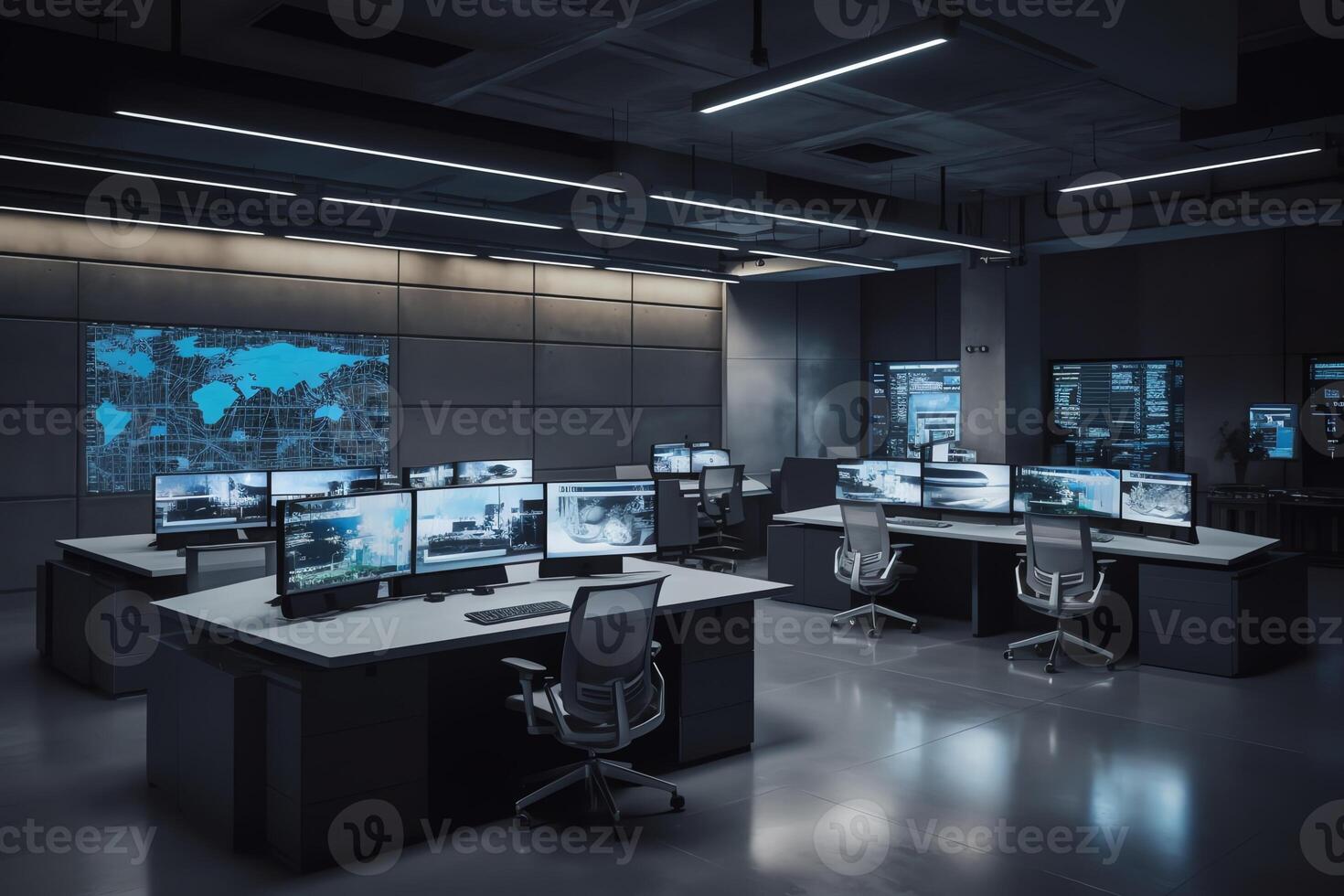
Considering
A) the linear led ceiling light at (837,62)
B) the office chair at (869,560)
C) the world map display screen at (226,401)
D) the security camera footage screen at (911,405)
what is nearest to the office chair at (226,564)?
the world map display screen at (226,401)

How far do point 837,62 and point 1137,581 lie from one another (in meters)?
4.54

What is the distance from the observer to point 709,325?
526 inches

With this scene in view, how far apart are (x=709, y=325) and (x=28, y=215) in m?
7.96

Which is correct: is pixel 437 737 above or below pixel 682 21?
below

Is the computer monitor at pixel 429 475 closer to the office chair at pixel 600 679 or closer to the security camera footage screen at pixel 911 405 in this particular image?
the office chair at pixel 600 679

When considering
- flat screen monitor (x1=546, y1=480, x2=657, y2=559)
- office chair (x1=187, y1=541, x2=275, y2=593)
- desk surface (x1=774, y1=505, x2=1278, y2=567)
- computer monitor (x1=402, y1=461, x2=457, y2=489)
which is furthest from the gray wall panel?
flat screen monitor (x1=546, y1=480, x2=657, y2=559)

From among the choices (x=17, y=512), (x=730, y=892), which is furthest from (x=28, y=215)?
(x=730, y=892)

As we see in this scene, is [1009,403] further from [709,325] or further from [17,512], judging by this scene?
[17,512]

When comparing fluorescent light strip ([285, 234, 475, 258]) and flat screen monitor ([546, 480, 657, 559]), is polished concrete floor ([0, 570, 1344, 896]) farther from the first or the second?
fluorescent light strip ([285, 234, 475, 258])

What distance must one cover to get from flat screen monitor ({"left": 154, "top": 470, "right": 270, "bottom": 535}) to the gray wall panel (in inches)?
174

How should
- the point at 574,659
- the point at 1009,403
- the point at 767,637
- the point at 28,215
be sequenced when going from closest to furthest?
1. the point at 574,659
2. the point at 767,637
3. the point at 28,215
4. the point at 1009,403

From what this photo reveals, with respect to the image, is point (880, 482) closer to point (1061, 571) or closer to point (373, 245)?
point (1061, 571)

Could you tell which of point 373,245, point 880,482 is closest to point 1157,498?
point 880,482

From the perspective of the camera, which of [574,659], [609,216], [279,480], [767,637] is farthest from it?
[609,216]
